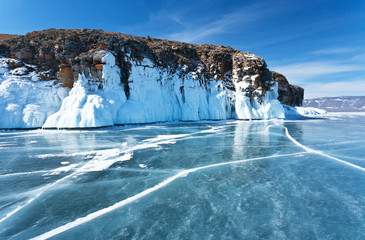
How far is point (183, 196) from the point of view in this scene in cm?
422

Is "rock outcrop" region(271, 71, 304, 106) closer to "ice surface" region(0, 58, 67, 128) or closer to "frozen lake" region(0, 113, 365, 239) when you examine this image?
"frozen lake" region(0, 113, 365, 239)

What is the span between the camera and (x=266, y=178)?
17.1 ft

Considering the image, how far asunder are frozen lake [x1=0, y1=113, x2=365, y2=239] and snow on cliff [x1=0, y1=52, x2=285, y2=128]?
8961 mm

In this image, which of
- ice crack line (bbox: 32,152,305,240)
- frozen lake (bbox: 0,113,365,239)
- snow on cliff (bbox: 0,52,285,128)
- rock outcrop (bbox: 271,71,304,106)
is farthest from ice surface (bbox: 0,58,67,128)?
rock outcrop (bbox: 271,71,304,106)

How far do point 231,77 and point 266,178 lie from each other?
1018 inches

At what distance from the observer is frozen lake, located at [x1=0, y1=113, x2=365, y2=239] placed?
306 centimetres

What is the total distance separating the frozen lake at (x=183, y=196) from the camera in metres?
3.06

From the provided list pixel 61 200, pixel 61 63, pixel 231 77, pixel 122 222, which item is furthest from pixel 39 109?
pixel 231 77

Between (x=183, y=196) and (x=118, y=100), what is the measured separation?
16180 mm

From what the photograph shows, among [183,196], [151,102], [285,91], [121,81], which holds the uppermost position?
[285,91]

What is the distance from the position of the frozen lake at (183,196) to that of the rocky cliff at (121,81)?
10542 mm

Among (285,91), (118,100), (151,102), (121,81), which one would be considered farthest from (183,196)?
(285,91)

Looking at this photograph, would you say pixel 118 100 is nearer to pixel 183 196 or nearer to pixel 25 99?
pixel 25 99

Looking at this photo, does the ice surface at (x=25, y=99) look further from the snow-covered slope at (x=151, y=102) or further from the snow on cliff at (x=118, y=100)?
the snow-covered slope at (x=151, y=102)
